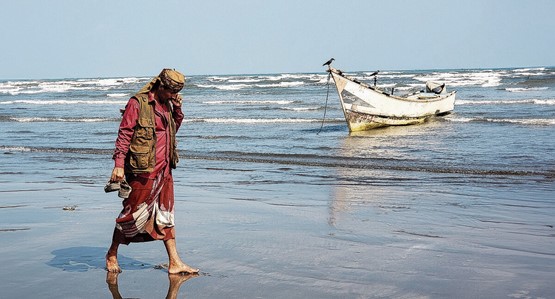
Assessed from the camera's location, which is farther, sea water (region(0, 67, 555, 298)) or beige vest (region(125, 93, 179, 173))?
sea water (region(0, 67, 555, 298))

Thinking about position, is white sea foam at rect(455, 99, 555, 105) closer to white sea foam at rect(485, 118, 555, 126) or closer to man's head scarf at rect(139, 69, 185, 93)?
white sea foam at rect(485, 118, 555, 126)

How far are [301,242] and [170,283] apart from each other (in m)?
1.52

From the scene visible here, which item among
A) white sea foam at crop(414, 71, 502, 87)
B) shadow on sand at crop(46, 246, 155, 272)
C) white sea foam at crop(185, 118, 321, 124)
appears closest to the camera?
shadow on sand at crop(46, 246, 155, 272)

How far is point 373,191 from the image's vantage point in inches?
349

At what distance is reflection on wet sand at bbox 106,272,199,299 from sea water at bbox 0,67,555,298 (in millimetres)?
463

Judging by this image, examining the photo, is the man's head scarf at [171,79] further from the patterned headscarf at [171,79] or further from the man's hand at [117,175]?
the man's hand at [117,175]

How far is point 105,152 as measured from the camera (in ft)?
46.4

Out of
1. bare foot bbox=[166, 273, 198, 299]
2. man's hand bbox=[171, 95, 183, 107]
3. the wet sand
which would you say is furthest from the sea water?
man's hand bbox=[171, 95, 183, 107]

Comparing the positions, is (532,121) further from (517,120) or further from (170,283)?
(170,283)

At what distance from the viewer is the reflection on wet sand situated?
14.5 feet

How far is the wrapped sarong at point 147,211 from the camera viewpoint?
4.72 meters

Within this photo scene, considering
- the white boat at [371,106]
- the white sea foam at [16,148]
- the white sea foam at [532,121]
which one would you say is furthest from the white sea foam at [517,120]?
the white sea foam at [16,148]

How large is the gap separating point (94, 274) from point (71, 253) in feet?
2.23

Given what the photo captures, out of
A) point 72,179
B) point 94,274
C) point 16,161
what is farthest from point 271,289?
point 16,161
